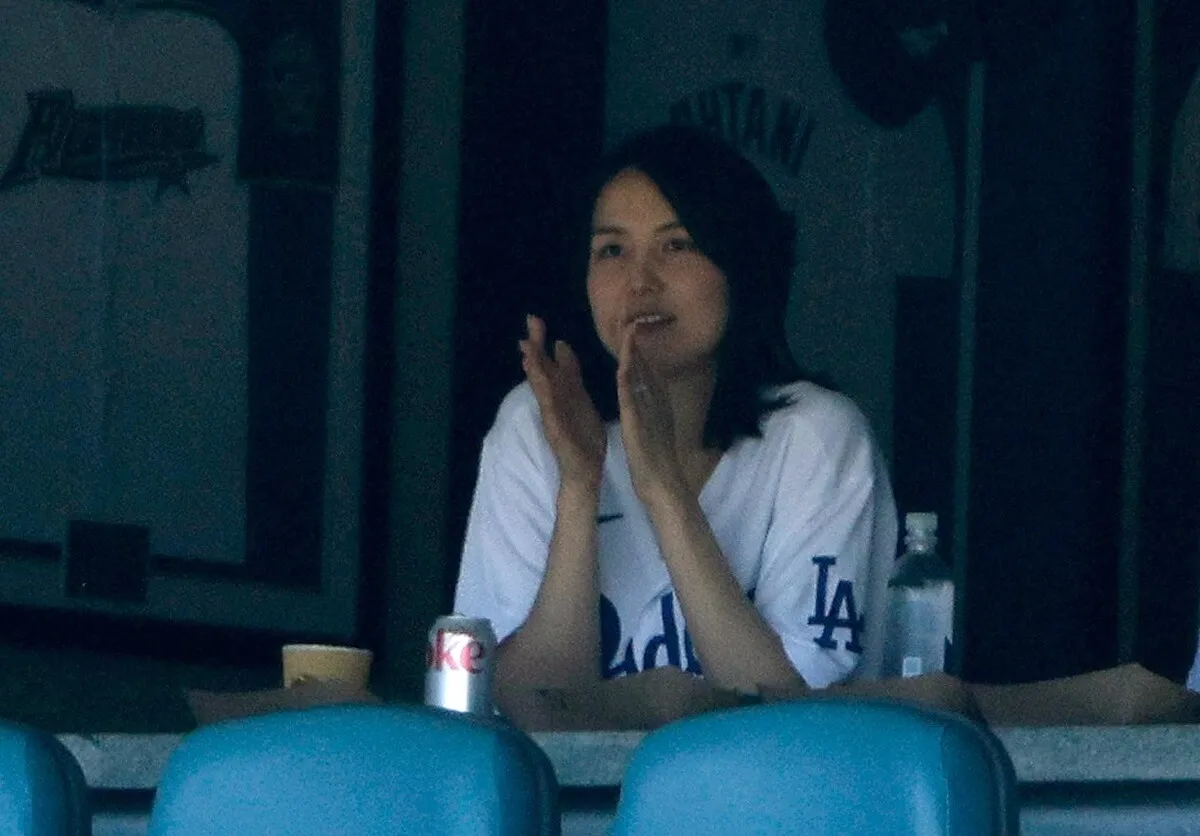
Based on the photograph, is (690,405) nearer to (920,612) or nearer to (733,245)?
(733,245)

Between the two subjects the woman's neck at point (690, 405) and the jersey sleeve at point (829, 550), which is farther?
the woman's neck at point (690, 405)

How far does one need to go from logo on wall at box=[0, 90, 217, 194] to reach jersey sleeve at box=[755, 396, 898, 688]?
8.72ft

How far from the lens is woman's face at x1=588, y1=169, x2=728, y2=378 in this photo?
3027mm

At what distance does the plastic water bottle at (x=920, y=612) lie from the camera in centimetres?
280

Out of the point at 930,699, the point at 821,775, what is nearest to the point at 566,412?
the point at 930,699

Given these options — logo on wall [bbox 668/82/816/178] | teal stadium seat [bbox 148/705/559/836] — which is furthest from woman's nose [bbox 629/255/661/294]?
logo on wall [bbox 668/82/816/178]

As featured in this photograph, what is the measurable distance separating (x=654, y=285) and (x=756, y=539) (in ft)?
1.12

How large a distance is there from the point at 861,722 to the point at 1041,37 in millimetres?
3484

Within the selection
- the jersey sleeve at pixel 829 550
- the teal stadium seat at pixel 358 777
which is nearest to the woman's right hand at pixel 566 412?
the jersey sleeve at pixel 829 550

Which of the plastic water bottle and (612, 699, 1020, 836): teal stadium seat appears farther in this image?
the plastic water bottle

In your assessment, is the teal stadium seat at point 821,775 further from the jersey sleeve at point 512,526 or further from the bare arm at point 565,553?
the jersey sleeve at point 512,526

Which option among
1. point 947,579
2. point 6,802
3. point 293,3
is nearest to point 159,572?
→ point 293,3

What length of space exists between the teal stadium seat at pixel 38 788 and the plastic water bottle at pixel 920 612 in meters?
1.16

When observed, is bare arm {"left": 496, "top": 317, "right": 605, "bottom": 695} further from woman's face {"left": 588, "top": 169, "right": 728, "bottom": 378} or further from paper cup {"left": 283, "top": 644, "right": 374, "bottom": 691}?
paper cup {"left": 283, "top": 644, "right": 374, "bottom": 691}
